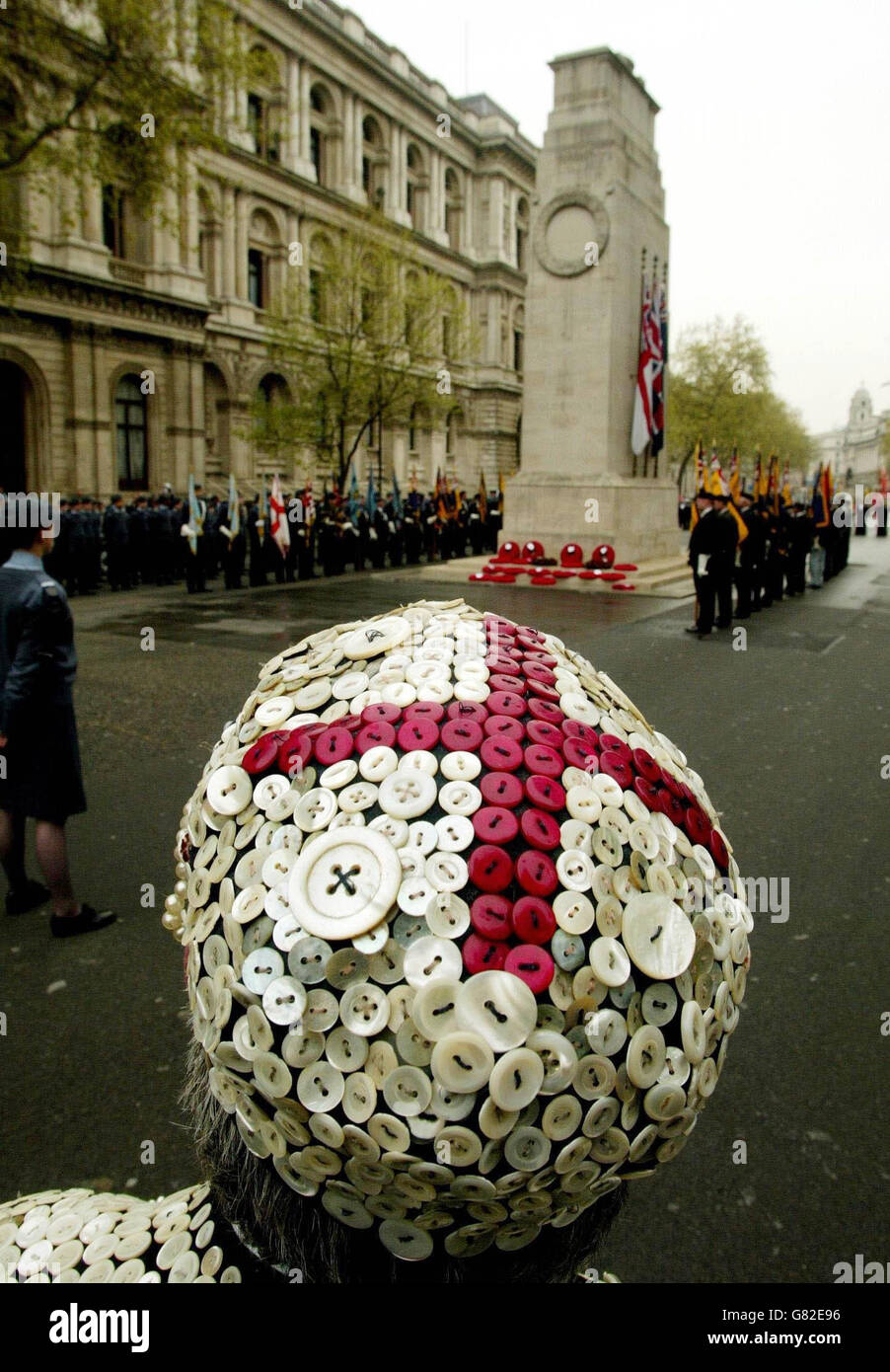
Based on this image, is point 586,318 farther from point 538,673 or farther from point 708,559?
point 538,673

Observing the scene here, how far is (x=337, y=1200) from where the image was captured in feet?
3.99

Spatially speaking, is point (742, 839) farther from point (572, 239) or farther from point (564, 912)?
point (572, 239)

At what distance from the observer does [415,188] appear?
187 feet

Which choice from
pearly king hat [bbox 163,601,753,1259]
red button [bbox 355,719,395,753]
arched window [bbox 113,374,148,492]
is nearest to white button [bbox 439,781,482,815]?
pearly king hat [bbox 163,601,753,1259]

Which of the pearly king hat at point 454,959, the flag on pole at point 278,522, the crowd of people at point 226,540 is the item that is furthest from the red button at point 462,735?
the flag on pole at point 278,522

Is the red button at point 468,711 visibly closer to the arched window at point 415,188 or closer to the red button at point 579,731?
the red button at point 579,731

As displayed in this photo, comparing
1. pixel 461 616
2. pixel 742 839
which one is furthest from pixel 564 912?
pixel 742 839

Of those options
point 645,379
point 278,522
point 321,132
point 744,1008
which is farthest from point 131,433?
point 744,1008

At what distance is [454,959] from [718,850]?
0.49 meters

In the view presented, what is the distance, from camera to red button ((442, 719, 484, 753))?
4.25ft

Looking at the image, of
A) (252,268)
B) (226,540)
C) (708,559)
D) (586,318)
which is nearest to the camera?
(708,559)

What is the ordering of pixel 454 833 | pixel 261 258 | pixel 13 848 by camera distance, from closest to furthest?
pixel 454 833 < pixel 13 848 < pixel 261 258
